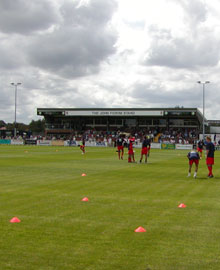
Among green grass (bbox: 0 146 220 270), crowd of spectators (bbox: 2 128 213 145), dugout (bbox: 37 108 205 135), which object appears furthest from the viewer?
dugout (bbox: 37 108 205 135)

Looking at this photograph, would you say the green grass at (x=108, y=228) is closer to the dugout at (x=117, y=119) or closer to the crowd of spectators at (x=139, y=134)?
the crowd of spectators at (x=139, y=134)

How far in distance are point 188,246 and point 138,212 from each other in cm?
307

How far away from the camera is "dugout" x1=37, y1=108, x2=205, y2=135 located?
91.4m

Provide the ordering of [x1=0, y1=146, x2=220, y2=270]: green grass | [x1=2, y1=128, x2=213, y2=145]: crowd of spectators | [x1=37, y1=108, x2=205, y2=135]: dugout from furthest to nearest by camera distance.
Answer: [x1=37, y1=108, x2=205, y2=135]: dugout, [x1=2, y1=128, x2=213, y2=145]: crowd of spectators, [x1=0, y1=146, x2=220, y2=270]: green grass

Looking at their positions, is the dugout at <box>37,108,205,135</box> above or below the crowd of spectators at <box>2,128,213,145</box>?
above

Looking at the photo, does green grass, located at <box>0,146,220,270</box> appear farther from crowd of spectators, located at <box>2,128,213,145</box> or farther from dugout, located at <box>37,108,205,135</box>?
dugout, located at <box>37,108,205,135</box>

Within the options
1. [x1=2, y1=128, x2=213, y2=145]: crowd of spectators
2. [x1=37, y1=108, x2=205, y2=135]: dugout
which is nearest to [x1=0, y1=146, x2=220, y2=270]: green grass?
[x1=2, y1=128, x2=213, y2=145]: crowd of spectators

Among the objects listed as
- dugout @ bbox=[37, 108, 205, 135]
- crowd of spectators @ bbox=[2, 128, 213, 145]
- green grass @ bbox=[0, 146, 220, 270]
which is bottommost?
→ green grass @ bbox=[0, 146, 220, 270]

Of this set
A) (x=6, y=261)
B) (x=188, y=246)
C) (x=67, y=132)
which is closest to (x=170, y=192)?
(x=188, y=246)

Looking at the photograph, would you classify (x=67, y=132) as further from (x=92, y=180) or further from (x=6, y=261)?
(x=6, y=261)

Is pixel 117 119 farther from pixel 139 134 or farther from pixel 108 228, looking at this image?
pixel 108 228

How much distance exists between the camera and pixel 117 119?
98.9m

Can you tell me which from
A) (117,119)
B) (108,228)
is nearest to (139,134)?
(117,119)

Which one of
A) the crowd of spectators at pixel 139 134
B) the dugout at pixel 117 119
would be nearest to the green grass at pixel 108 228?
the crowd of spectators at pixel 139 134
